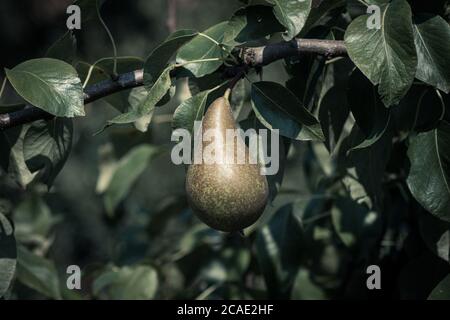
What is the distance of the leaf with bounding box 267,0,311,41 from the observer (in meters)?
0.81

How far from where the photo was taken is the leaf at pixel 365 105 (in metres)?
0.93

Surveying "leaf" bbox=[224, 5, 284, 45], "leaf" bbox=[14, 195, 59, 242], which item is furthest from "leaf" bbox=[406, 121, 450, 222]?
"leaf" bbox=[14, 195, 59, 242]

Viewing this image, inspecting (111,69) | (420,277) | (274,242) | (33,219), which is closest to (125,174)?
(33,219)

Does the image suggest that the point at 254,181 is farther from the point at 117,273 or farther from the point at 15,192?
the point at 15,192

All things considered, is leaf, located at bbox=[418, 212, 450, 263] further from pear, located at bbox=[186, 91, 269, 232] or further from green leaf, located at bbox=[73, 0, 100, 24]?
green leaf, located at bbox=[73, 0, 100, 24]

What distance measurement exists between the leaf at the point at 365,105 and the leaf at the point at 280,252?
38 cm

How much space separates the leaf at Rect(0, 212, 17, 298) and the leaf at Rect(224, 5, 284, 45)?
41 cm

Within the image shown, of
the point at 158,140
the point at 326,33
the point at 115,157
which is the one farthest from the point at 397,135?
the point at 158,140

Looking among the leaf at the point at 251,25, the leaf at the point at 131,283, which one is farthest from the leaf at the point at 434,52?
the leaf at the point at 131,283

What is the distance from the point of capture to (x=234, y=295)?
1.32 meters

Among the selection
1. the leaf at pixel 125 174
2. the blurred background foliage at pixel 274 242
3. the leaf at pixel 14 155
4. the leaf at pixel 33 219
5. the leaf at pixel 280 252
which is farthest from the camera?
the leaf at pixel 33 219

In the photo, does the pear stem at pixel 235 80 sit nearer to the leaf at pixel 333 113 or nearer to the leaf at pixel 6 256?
the leaf at pixel 333 113

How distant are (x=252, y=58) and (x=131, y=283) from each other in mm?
618

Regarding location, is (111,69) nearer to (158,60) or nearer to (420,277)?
(158,60)
